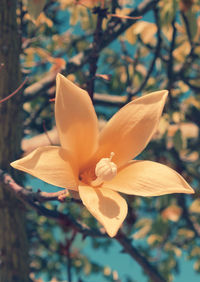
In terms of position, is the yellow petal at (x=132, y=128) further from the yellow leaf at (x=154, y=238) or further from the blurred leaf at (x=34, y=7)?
the yellow leaf at (x=154, y=238)

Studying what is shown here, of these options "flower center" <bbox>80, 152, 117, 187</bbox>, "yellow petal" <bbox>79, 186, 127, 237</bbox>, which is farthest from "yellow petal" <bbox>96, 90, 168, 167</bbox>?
"yellow petal" <bbox>79, 186, 127, 237</bbox>

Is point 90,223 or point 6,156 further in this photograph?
point 90,223

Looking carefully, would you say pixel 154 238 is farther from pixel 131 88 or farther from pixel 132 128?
pixel 132 128

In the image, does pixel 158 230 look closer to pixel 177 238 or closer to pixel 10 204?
pixel 177 238

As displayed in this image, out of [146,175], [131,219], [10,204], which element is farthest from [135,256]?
[146,175]

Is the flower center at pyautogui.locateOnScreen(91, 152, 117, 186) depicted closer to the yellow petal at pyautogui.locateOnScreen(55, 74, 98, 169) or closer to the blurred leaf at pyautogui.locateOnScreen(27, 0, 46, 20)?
the yellow petal at pyautogui.locateOnScreen(55, 74, 98, 169)
